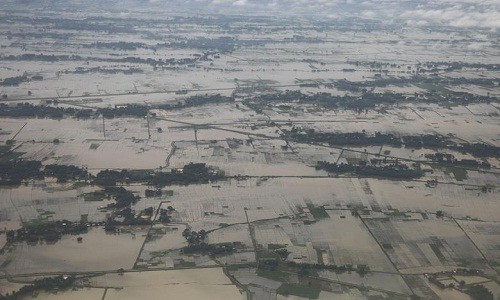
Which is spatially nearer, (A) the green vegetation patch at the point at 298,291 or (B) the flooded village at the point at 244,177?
(A) the green vegetation patch at the point at 298,291

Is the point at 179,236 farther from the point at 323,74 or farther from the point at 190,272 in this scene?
the point at 323,74

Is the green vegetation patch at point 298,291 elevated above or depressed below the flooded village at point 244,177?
below

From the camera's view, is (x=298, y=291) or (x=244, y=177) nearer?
(x=298, y=291)

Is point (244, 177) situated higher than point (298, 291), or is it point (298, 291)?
point (244, 177)

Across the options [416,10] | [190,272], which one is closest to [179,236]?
[190,272]
